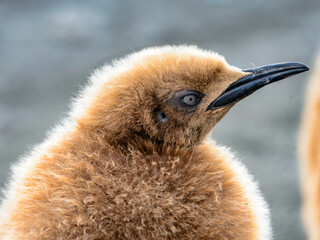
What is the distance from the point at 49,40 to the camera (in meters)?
3.22

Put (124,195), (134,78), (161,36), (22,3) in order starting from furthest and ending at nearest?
(22,3) → (161,36) → (134,78) → (124,195)

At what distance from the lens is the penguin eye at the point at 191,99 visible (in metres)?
0.91

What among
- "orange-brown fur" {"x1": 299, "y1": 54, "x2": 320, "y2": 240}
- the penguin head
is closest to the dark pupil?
the penguin head

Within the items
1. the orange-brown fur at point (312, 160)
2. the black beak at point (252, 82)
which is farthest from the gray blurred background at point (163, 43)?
the black beak at point (252, 82)

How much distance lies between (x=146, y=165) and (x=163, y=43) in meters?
2.32

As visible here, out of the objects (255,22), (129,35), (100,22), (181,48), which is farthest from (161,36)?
(181,48)

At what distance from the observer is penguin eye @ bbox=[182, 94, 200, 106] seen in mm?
914


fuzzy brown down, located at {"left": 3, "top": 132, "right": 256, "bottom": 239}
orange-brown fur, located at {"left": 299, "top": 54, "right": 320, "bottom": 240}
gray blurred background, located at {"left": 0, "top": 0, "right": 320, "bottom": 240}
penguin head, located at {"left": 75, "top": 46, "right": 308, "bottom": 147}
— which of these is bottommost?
fuzzy brown down, located at {"left": 3, "top": 132, "right": 256, "bottom": 239}

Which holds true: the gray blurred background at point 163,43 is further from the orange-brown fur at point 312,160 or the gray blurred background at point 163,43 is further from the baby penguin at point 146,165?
the baby penguin at point 146,165

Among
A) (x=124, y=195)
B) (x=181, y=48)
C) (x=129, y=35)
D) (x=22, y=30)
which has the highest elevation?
(x=129, y=35)

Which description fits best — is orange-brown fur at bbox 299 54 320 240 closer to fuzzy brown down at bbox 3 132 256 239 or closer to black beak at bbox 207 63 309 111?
black beak at bbox 207 63 309 111

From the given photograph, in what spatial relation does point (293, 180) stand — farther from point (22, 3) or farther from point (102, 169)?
point (22, 3)

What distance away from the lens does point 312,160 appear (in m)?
1.77

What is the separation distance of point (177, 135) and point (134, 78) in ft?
0.44
